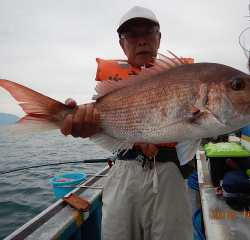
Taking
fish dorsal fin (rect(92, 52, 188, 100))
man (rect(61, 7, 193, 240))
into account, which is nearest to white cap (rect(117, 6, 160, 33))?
man (rect(61, 7, 193, 240))

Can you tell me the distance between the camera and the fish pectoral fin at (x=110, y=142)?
1.73 meters

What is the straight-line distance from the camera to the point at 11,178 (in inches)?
385

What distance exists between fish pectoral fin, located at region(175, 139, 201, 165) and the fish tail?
1083 mm

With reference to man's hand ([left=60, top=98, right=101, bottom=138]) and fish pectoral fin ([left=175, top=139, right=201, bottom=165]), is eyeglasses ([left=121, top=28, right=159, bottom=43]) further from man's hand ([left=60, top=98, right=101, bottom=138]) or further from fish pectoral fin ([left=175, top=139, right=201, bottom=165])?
fish pectoral fin ([left=175, top=139, right=201, bottom=165])

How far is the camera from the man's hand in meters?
1.74

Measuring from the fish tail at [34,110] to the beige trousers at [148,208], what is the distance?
3.24ft

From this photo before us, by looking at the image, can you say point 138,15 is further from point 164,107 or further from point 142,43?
point 164,107

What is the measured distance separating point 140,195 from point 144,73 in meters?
1.24

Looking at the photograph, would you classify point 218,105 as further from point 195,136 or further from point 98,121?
point 98,121

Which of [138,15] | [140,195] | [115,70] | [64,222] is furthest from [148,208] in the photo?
[138,15]

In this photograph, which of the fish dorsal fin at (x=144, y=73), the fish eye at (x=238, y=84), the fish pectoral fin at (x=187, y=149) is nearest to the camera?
the fish eye at (x=238, y=84)

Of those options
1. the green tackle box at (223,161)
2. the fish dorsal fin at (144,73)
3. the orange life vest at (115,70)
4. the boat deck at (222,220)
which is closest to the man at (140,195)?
the fish dorsal fin at (144,73)

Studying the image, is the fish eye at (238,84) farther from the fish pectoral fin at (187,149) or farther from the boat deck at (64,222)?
the boat deck at (64,222)

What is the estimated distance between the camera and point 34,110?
1.66m
